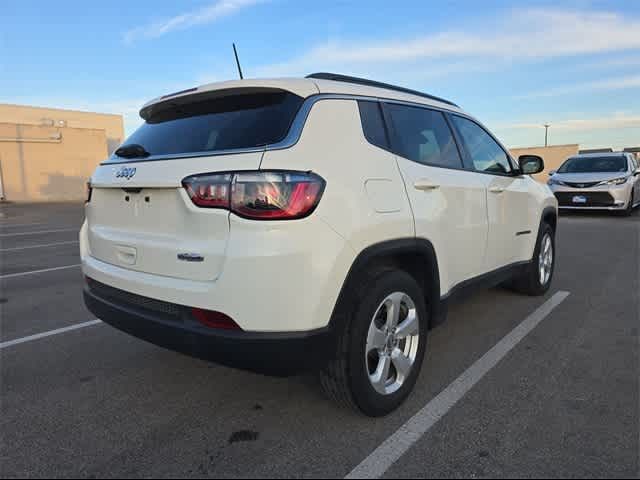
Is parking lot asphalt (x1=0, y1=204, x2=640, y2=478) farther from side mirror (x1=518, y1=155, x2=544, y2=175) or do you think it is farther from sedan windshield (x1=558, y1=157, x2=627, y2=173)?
sedan windshield (x1=558, y1=157, x2=627, y2=173)

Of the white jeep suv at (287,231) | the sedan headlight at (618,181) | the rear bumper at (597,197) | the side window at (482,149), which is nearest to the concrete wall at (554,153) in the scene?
the rear bumper at (597,197)

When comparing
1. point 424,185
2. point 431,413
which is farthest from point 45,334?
point 424,185

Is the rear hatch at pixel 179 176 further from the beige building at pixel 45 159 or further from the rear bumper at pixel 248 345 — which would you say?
the beige building at pixel 45 159

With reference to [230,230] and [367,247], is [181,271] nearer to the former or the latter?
[230,230]

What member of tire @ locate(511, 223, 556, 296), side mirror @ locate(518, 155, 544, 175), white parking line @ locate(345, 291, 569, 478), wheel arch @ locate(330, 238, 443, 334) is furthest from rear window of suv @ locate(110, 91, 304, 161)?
tire @ locate(511, 223, 556, 296)

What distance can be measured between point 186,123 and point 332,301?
4.38 feet

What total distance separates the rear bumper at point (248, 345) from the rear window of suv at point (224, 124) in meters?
0.85

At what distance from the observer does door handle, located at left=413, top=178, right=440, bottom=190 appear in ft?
9.03

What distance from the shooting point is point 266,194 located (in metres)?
2.04

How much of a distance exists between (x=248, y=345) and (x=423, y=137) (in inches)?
72.8

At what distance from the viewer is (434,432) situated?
2.43 m

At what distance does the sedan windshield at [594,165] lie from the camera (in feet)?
41.7

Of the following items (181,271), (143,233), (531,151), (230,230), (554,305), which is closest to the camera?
(230,230)

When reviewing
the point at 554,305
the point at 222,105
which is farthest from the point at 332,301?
the point at 554,305
